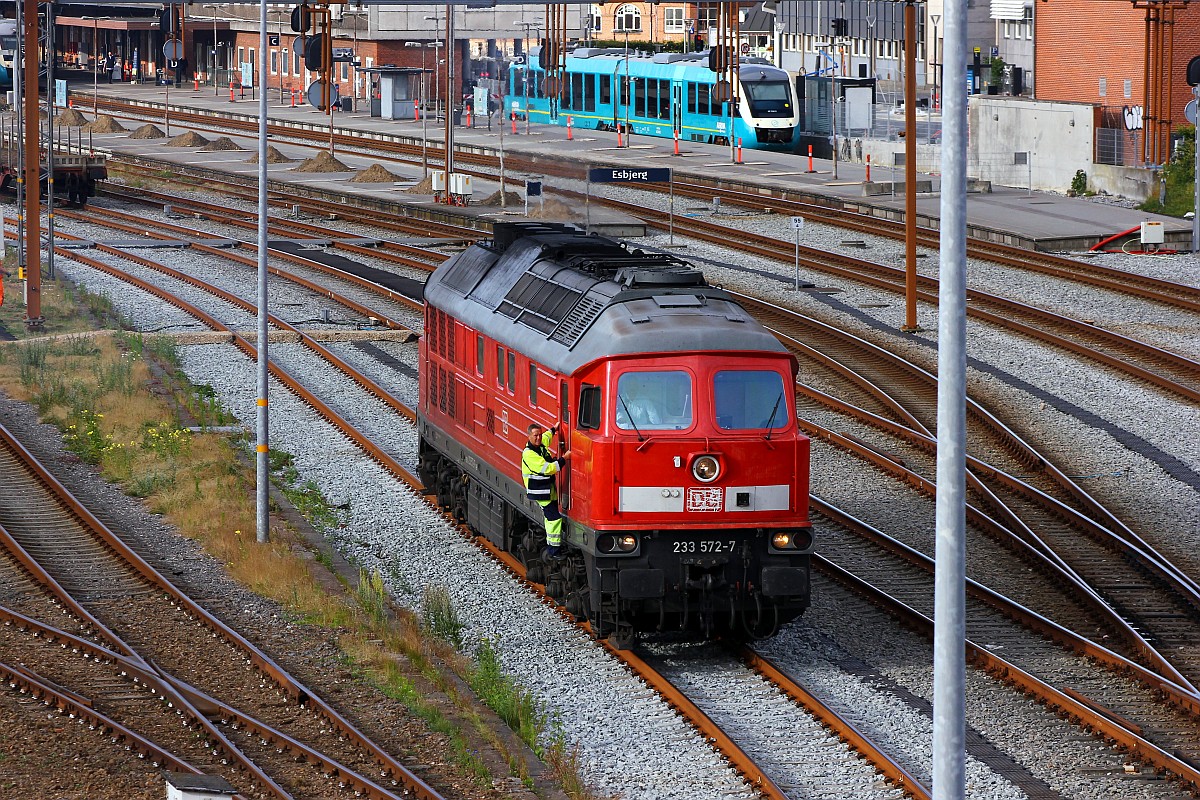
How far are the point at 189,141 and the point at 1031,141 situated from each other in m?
29.7

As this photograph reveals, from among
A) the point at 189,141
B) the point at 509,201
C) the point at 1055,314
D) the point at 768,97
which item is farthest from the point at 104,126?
the point at 1055,314

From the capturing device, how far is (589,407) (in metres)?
15.6

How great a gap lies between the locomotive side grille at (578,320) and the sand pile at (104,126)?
194 ft

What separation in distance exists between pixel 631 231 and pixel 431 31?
43.8 metres

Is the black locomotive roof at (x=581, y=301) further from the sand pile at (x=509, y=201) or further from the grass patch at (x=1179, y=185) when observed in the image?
the grass patch at (x=1179, y=185)

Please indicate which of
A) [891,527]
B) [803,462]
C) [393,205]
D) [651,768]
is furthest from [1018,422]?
[393,205]

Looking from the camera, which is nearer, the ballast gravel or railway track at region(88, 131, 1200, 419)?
the ballast gravel

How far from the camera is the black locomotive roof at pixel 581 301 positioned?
15.4m

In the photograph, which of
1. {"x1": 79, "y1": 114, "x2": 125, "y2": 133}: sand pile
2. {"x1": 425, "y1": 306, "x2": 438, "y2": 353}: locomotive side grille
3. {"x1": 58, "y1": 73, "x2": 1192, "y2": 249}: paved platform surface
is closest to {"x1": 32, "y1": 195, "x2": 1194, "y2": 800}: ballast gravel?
{"x1": 425, "y1": 306, "x2": 438, "y2": 353}: locomotive side grille

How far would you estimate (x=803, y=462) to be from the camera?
15.4 metres

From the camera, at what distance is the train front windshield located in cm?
6006

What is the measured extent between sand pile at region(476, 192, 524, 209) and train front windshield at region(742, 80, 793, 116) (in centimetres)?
1329

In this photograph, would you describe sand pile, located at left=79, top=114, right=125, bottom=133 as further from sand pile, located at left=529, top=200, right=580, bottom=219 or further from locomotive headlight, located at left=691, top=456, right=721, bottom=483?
locomotive headlight, located at left=691, top=456, right=721, bottom=483

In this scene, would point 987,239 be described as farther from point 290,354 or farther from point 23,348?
point 23,348
